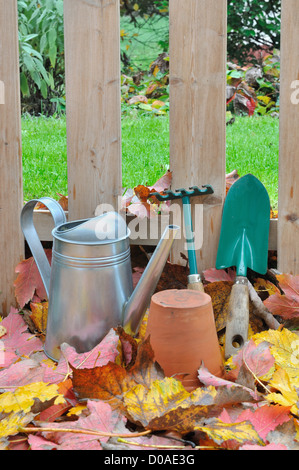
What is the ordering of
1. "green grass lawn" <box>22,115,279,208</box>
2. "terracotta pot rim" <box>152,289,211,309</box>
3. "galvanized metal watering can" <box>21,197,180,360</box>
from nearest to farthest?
"terracotta pot rim" <box>152,289,211,309</box> → "galvanized metal watering can" <box>21,197,180,360</box> → "green grass lawn" <box>22,115,279,208</box>

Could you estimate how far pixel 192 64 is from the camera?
1450 millimetres

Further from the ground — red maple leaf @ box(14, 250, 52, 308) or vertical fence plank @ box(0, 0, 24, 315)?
vertical fence plank @ box(0, 0, 24, 315)

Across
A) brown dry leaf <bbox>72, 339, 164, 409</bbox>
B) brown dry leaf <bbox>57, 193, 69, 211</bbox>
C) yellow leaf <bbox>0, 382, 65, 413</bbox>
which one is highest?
brown dry leaf <bbox>57, 193, 69, 211</bbox>

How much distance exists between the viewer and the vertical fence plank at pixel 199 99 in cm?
143

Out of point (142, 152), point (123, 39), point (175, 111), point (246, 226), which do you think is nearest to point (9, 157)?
point (175, 111)

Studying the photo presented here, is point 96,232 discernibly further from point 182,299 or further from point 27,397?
point 27,397

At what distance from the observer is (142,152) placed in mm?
2682

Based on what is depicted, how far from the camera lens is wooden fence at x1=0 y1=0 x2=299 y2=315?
144 cm

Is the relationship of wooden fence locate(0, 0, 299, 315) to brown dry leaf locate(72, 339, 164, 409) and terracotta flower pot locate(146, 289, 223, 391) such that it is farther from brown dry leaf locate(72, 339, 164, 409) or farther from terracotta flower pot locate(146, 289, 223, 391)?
brown dry leaf locate(72, 339, 164, 409)

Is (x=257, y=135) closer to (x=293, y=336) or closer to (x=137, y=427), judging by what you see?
(x=293, y=336)

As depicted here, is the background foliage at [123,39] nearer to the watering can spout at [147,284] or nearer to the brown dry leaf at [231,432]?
the watering can spout at [147,284]

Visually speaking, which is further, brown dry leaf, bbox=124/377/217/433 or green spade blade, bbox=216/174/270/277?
green spade blade, bbox=216/174/270/277

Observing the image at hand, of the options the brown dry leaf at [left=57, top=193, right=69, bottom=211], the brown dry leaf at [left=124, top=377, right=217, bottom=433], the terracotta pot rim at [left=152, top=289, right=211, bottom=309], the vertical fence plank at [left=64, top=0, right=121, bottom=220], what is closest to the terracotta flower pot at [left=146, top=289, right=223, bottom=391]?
the terracotta pot rim at [left=152, top=289, right=211, bottom=309]
